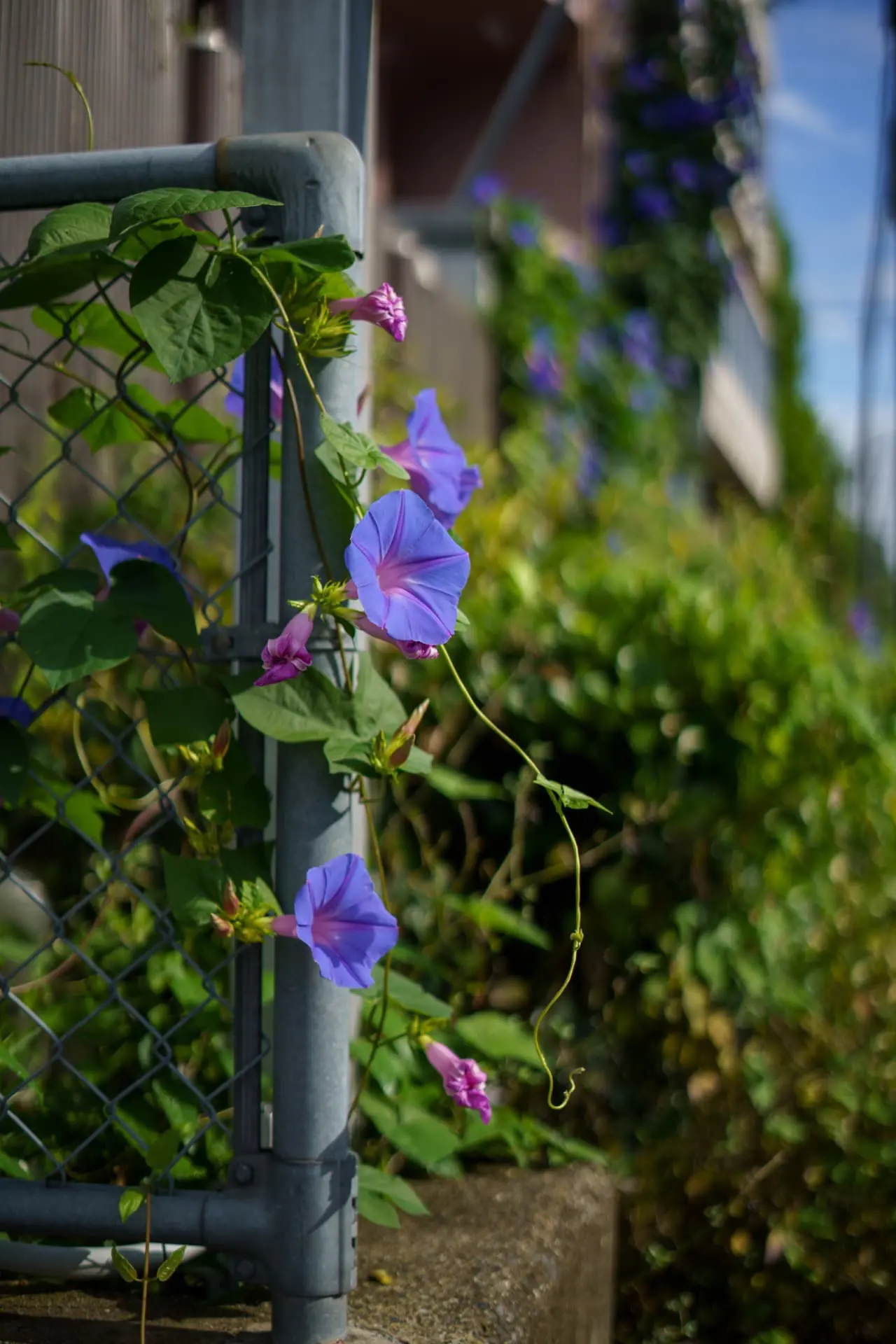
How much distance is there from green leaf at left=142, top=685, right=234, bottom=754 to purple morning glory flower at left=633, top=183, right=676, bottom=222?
19.3 feet

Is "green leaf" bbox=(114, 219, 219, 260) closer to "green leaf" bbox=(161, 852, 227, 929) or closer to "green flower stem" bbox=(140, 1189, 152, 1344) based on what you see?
"green leaf" bbox=(161, 852, 227, 929)

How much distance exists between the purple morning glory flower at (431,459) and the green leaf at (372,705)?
16 cm

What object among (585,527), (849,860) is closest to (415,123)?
(585,527)

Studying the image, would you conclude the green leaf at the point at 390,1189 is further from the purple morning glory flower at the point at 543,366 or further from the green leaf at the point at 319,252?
the purple morning glory flower at the point at 543,366

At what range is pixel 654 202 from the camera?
642cm

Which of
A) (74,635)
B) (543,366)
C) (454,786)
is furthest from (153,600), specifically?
(543,366)

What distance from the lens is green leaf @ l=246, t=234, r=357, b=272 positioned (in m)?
1.02

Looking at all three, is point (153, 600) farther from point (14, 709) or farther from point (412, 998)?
point (412, 998)

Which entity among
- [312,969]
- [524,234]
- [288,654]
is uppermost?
[524,234]

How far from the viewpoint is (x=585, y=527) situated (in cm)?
435

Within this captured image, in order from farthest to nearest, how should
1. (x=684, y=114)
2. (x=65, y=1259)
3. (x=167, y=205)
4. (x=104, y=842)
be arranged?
1. (x=684, y=114)
2. (x=104, y=842)
3. (x=65, y=1259)
4. (x=167, y=205)

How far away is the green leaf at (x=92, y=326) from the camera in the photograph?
1162 mm

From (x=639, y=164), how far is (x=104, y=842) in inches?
212

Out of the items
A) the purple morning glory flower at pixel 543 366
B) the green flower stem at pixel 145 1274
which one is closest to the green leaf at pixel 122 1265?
the green flower stem at pixel 145 1274
